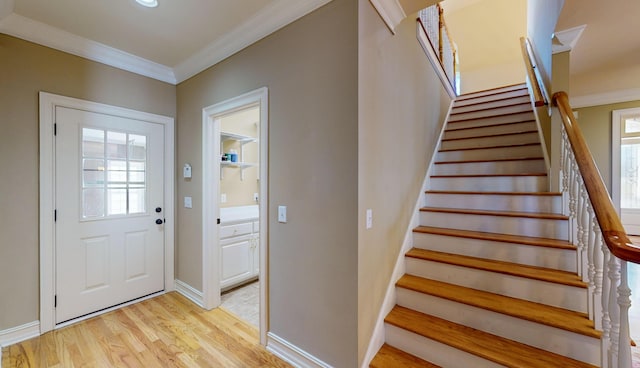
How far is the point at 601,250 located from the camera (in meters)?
1.34

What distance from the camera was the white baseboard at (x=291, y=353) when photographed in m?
1.75

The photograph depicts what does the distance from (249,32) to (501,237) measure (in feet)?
8.88

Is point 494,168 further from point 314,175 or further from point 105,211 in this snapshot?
point 105,211

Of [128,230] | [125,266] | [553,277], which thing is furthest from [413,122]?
[125,266]

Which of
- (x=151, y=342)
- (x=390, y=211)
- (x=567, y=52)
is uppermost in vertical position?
(x=567, y=52)

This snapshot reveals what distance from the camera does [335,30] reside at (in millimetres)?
1631

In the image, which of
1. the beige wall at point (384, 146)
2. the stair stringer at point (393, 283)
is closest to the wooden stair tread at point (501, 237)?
the stair stringer at point (393, 283)

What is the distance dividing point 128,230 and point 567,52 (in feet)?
15.0

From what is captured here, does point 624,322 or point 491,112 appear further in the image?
point 491,112

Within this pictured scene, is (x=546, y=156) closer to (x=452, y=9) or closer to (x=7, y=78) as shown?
(x=452, y=9)

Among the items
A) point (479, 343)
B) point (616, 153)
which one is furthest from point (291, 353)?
point (616, 153)

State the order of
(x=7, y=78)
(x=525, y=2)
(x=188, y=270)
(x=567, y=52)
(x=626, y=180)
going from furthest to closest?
(x=525, y=2)
(x=626, y=180)
(x=188, y=270)
(x=567, y=52)
(x=7, y=78)

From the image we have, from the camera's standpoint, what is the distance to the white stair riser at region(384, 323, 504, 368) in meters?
1.54

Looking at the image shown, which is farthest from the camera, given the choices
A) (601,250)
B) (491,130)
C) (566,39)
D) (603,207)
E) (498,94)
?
(498,94)
